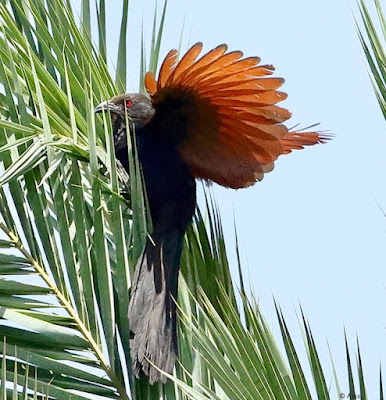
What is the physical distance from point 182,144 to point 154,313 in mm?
1059

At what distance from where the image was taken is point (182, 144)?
3199 mm

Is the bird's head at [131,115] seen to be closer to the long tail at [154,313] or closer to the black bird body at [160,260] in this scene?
the black bird body at [160,260]

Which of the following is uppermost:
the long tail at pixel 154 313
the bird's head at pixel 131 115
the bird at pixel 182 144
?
the bird's head at pixel 131 115

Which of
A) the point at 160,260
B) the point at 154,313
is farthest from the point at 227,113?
the point at 154,313

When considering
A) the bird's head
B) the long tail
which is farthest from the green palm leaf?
the bird's head

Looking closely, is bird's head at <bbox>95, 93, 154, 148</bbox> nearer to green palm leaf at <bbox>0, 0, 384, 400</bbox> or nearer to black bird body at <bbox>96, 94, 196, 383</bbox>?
black bird body at <bbox>96, 94, 196, 383</bbox>

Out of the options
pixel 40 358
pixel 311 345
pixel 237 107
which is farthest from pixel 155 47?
pixel 311 345

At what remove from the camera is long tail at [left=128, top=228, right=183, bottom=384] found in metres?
2.10

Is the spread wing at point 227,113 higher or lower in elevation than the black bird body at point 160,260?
higher

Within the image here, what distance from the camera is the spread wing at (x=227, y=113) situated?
8.01 ft

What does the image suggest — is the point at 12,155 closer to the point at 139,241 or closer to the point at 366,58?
the point at 139,241

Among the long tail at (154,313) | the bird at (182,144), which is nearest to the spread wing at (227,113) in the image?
the bird at (182,144)

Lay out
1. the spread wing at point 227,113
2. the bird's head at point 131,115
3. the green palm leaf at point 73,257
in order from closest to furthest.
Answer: the green palm leaf at point 73,257, the spread wing at point 227,113, the bird's head at point 131,115

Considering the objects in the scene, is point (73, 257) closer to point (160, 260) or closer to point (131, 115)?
point (160, 260)
